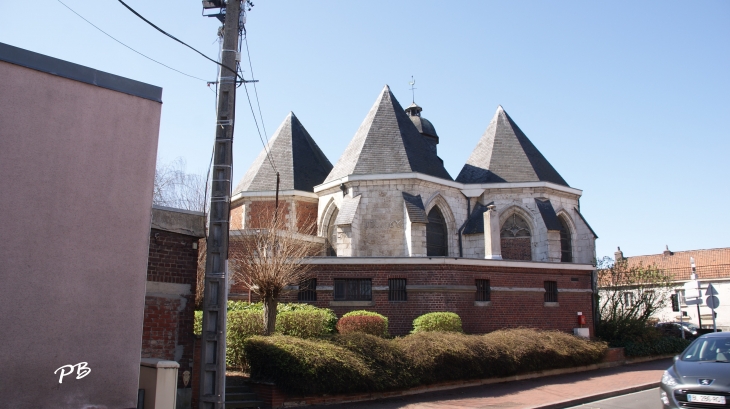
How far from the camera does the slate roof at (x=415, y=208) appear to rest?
19.8 metres

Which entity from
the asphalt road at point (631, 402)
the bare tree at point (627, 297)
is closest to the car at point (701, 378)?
the asphalt road at point (631, 402)

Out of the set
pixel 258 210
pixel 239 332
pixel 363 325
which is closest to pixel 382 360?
pixel 363 325

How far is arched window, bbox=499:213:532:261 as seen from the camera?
22.5 metres

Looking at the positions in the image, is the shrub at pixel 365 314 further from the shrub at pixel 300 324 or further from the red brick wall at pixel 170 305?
the red brick wall at pixel 170 305

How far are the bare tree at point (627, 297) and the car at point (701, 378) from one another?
11267 millimetres

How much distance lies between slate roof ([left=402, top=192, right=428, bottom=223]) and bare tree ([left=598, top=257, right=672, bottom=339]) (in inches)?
291

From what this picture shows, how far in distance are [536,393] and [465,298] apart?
4366 mm

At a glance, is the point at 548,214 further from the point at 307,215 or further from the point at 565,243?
the point at 307,215

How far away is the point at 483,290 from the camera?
17.1 meters

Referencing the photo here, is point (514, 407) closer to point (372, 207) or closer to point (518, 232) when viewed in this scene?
point (372, 207)

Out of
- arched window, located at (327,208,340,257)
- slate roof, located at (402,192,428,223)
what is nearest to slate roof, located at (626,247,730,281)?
slate roof, located at (402,192,428,223)

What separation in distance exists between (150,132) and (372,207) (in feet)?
43.7

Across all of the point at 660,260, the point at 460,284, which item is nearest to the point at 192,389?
the point at 460,284

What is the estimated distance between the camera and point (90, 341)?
689cm
